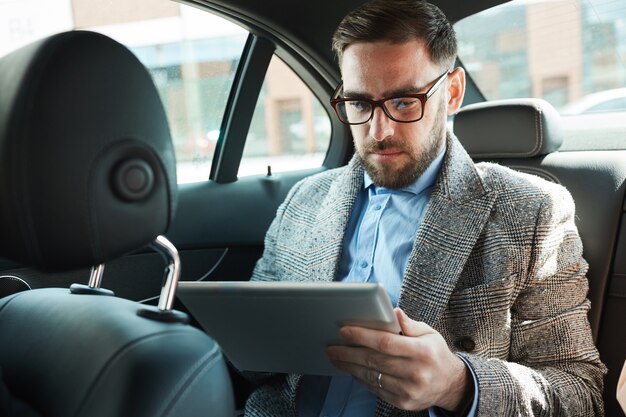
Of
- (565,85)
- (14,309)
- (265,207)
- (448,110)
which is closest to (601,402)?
(448,110)

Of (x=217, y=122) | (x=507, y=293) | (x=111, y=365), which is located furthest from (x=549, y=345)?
(x=217, y=122)

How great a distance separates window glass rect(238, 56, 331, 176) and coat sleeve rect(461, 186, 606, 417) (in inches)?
48.5

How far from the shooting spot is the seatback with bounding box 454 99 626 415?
1.65 meters

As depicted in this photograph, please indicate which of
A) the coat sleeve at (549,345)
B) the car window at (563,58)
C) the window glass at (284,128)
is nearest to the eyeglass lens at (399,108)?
the coat sleeve at (549,345)

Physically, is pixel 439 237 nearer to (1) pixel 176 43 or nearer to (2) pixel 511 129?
(2) pixel 511 129

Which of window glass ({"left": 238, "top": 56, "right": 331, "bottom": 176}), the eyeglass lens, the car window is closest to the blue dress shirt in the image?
the eyeglass lens

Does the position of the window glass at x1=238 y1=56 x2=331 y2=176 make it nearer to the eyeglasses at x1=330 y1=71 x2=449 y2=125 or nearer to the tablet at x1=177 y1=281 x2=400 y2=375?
the eyeglasses at x1=330 y1=71 x2=449 y2=125

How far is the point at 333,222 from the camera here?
1.70 m

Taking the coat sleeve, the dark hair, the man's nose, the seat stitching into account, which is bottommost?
the coat sleeve

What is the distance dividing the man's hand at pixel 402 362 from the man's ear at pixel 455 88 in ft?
2.15

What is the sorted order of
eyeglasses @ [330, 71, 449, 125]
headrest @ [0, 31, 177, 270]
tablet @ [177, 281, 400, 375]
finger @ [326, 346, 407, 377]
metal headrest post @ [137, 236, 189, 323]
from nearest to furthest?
headrest @ [0, 31, 177, 270], metal headrest post @ [137, 236, 189, 323], tablet @ [177, 281, 400, 375], finger @ [326, 346, 407, 377], eyeglasses @ [330, 71, 449, 125]

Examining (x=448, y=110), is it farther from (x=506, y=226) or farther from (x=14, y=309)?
(x=14, y=309)

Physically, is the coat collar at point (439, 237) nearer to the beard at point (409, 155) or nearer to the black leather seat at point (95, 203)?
the beard at point (409, 155)

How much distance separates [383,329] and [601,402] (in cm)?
56
